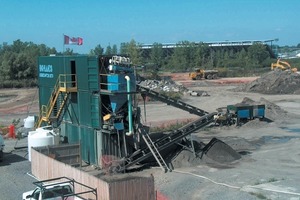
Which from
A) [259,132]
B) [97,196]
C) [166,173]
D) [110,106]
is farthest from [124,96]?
[259,132]

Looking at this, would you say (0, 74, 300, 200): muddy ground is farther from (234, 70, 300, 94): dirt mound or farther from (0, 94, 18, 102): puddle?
(234, 70, 300, 94): dirt mound

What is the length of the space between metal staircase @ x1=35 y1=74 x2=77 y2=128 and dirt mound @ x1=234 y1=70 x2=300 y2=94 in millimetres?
45125

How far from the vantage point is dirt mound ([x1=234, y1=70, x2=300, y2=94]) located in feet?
229

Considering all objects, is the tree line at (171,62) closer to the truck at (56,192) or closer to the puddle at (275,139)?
the puddle at (275,139)

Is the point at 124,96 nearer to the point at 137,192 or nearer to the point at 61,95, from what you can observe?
the point at 61,95

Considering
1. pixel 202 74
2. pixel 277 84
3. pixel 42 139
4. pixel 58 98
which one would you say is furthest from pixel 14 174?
pixel 202 74

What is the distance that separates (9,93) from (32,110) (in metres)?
23.5

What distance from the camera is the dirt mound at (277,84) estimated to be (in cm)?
6994

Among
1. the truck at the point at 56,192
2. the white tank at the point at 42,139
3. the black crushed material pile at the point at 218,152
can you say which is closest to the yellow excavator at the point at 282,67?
the black crushed material pile at the point at 218,152

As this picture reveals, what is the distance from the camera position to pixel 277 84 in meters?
71.1

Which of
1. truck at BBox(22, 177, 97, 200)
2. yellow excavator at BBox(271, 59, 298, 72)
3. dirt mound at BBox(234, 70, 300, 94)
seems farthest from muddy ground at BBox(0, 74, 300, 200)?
yellow excavator at BBox(271, 59, 298, 72)

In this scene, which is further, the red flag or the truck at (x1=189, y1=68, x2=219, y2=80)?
the truck at (x1=189, y1=68, x2=219, y2=80)

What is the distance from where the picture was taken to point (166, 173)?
2352 cm

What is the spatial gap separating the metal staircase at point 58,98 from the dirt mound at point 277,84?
148 feet
